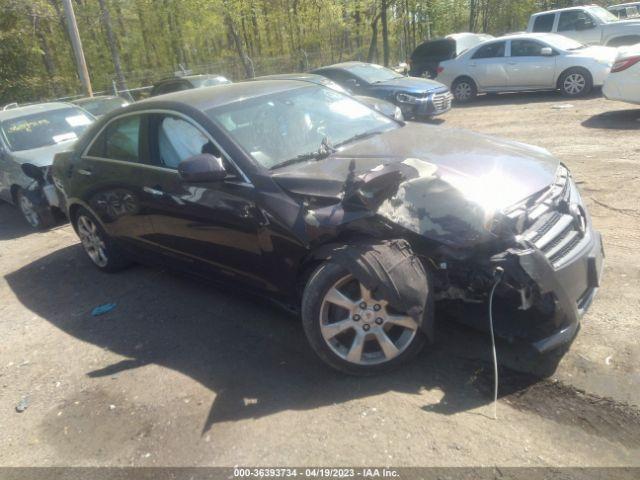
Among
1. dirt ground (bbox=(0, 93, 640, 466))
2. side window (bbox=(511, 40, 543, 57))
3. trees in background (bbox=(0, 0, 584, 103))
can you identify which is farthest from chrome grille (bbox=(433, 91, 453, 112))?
trees in background (bbox=(0, 0, 584, 103))

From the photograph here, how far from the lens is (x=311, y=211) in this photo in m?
3.24

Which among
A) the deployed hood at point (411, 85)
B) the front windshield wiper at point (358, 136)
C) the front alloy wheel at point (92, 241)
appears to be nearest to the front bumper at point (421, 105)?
the deployed hood at point (411, 85)

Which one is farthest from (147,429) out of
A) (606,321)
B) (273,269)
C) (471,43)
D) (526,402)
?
(471,43)

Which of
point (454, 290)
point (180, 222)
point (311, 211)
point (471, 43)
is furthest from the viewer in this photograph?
point (471, 43)

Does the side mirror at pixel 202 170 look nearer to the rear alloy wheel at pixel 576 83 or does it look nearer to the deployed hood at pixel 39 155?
the deployed hood at pixel 39 155

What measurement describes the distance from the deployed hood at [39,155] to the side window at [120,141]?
286 cm

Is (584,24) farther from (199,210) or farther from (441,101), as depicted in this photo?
(199,210)

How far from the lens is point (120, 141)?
473 cm

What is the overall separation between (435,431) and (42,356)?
123 inches

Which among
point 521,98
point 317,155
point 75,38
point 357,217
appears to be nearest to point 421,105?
point 521,98

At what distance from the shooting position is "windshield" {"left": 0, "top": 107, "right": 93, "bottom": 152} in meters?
8.19

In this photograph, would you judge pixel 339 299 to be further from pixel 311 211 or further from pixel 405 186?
pixel 405 186

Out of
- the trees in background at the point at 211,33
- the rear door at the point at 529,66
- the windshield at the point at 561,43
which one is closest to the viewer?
the windshield at the point at 561,43

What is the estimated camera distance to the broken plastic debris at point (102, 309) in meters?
4.75
